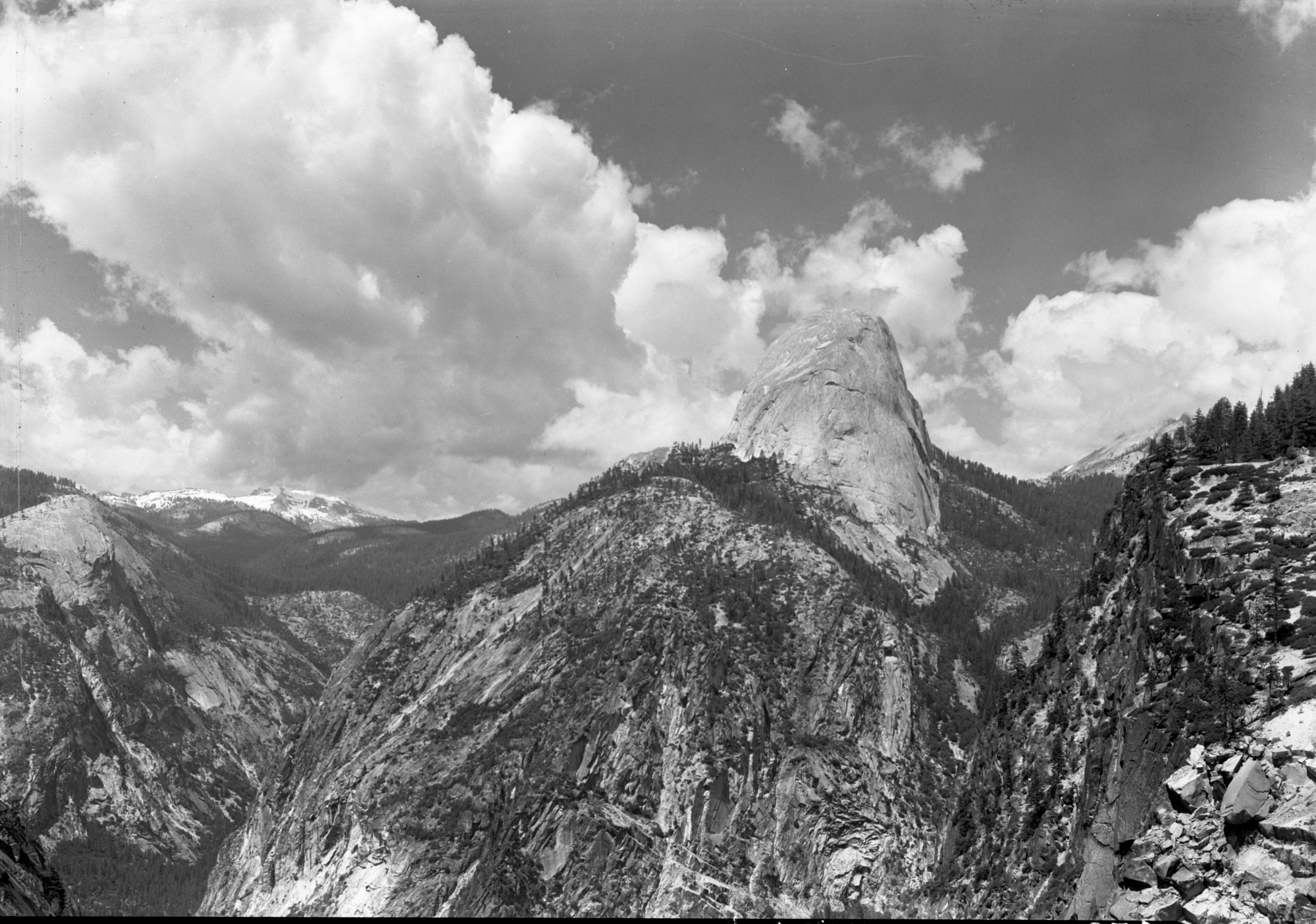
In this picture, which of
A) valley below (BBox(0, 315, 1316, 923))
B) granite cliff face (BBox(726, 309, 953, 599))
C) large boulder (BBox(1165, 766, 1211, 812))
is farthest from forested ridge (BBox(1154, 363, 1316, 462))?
granite cliff face (BBox(726, 309, 953, 599))

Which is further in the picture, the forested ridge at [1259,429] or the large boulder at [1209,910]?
the forested ridge at [1259,429]

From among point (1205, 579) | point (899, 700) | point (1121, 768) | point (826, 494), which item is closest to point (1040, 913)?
point (1121, 768)

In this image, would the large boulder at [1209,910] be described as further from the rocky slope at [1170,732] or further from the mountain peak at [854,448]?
the mountain peak at [854,448]

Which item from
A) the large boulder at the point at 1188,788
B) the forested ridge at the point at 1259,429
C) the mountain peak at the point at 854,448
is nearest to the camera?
the large boulder at the point at 1188,788

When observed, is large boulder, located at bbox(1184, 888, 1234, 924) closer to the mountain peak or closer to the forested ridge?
the forested ridge

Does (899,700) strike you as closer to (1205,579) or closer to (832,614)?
(832,614)

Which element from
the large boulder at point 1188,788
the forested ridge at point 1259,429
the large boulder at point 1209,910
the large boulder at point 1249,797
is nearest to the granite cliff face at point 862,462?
the forested ridge at point 1259,429

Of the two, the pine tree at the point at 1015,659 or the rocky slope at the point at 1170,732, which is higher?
the pine tree at the point at 1015,659

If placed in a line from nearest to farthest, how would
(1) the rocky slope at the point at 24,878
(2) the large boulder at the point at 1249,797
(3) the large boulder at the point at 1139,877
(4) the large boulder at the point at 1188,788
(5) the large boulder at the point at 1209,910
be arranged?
(1) the rocky slope at the point at 24,878 < (5) the large boulder at the point at 1209,910 < (2) the large boulder at the point at 1249,797 < (4) the large boulder at the point at 1188,788 < (3) the large boulder at the point at 1139,877
